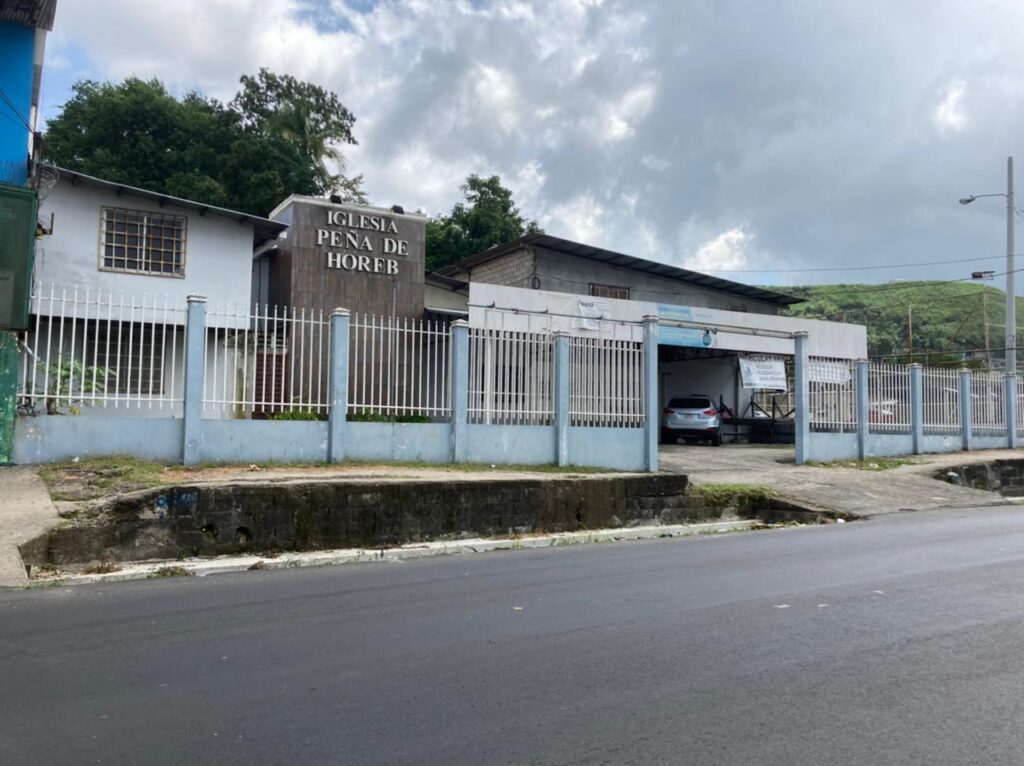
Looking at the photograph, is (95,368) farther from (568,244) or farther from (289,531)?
(568,244)

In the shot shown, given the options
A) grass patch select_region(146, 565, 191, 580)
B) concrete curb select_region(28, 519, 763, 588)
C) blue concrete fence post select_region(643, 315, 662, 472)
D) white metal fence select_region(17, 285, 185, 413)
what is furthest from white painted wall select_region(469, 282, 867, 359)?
grass patch select_region(146, 565, 191, 580)

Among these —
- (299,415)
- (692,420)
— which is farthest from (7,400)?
(692,420)

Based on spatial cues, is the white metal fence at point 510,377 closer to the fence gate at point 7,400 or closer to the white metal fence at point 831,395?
the fence gate at point 7,400

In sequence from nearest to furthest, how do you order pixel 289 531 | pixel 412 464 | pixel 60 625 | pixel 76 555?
1. pixel 60 625
2. pixel 76 555
3. pixel 289 531
4. pixel 412 464

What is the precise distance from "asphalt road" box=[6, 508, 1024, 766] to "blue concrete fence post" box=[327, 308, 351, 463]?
12.2 ft

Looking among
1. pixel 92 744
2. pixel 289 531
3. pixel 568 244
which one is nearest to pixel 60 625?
pixel 92 744

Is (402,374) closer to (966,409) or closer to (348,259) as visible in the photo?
(348,259)

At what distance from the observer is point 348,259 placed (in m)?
18.2

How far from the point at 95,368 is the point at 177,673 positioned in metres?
6.38

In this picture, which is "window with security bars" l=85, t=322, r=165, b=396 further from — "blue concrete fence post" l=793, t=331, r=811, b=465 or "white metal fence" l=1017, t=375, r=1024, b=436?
"white metal fence" l=1017, t=375, r=1024, b=436

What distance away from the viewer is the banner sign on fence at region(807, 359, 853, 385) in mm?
16344

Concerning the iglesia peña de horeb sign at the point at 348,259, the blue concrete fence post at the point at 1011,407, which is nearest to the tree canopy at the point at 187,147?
the iglesia peña de horeb sign at the point at 348,259

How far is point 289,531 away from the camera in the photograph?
8219mm

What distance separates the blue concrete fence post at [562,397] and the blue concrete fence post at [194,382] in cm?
525
